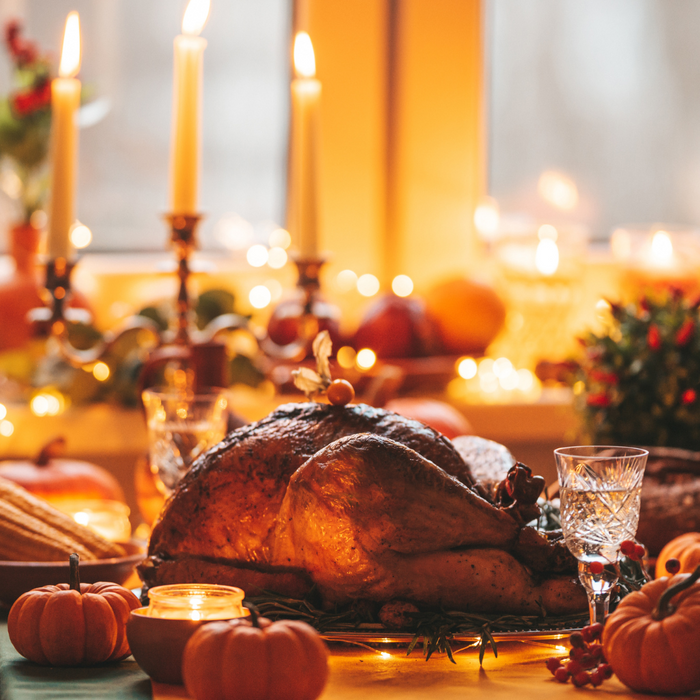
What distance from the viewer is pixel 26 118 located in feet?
10.2

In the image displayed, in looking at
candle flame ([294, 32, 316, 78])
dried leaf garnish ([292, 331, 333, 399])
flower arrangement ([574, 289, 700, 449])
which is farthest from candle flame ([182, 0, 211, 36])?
flower arrangement ([574, 289, 700, 449])

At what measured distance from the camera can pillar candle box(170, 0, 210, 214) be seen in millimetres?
1678

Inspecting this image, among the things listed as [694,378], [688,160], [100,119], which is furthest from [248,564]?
[688,160]

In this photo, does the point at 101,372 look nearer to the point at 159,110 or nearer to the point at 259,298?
the point at 259,298

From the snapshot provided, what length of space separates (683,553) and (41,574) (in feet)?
2.48

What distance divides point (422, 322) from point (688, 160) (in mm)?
1767

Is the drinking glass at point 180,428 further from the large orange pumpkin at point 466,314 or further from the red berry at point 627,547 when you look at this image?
the large orange pumpkin at point 466,314

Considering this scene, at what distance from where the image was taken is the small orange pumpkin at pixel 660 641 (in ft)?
2.93

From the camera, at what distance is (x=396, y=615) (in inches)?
40.2

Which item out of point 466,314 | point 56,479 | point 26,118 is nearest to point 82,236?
point 26,118

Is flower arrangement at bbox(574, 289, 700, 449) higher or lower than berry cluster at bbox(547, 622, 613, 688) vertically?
higher

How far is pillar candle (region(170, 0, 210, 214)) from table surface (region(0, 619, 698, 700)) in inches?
32.7

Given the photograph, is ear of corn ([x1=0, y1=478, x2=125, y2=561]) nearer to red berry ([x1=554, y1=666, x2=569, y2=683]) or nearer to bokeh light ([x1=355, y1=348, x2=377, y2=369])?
red berry ([x1=554, y1=666, x2=569, y2=683])

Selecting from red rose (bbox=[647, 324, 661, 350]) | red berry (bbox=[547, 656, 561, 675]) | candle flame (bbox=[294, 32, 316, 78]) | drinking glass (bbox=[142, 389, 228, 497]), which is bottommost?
red berry (bbox=[547, 656, 561, 675])
